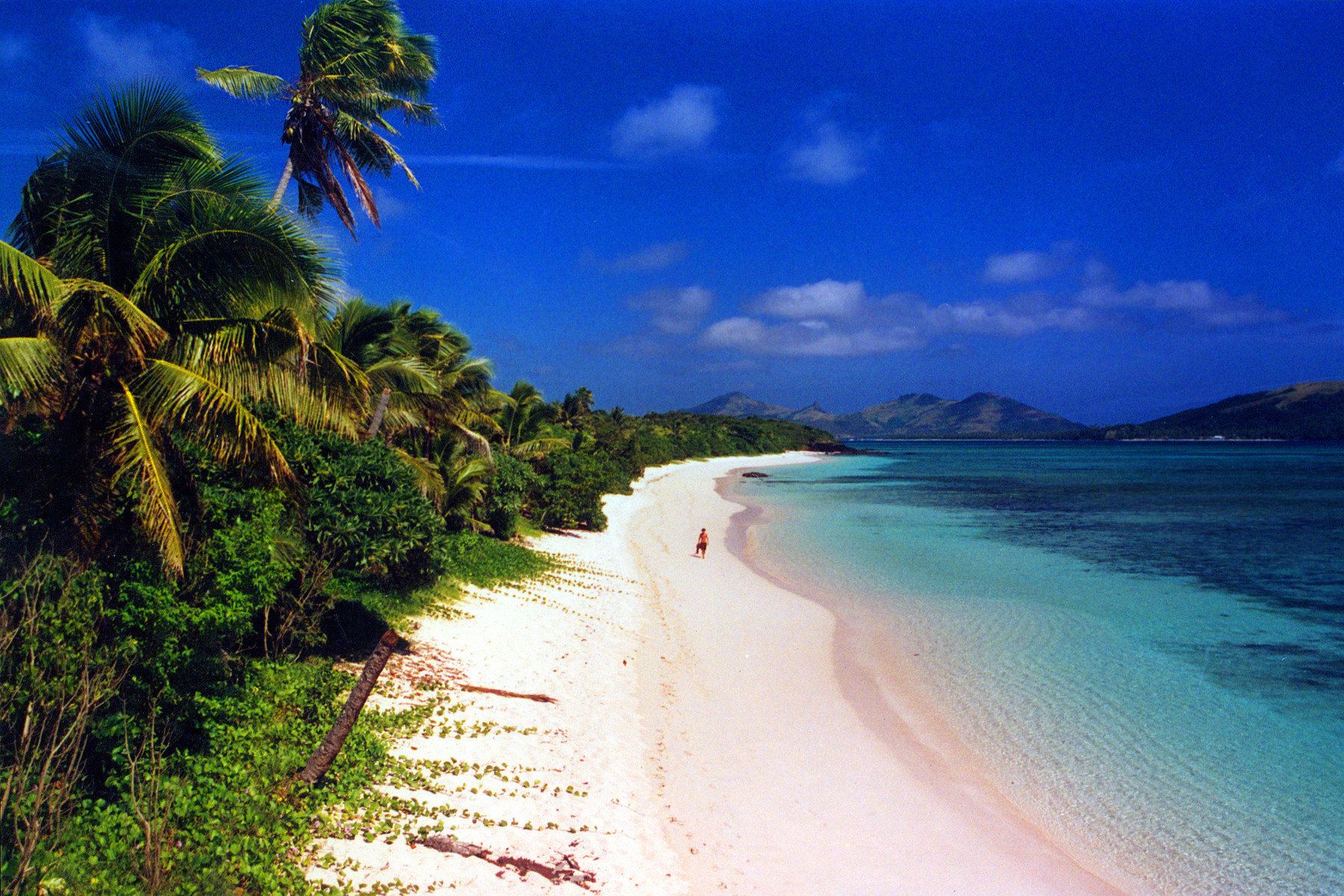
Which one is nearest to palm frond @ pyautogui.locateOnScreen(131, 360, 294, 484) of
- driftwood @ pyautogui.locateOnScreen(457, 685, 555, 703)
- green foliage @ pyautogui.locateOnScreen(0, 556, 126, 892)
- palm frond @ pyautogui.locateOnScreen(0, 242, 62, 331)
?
palm frond @ pyautogui.locateOnScreen(0, 242, 62, 331)

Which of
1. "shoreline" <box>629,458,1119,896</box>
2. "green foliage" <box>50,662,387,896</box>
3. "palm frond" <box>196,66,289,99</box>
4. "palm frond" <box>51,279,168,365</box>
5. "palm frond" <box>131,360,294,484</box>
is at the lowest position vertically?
"shoreline" <box>629,458,1119,896</box>

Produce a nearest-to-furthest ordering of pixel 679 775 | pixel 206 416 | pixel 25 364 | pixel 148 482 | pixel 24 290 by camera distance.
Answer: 1. pixel 25 364
2. pixel 24 290
3. pixel 148 482
4. pixel 206 416
5. pixel 679 775

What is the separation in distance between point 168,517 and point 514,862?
11.0ft

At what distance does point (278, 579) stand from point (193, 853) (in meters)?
2.05

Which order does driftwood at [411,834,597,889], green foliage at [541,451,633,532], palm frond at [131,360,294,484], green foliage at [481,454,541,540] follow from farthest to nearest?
green foliage at [541,451,633,532] → green foliage at [481,454,541,540] → palm frond at [131,360,294,484] → driftwood at [411,834,597,889]

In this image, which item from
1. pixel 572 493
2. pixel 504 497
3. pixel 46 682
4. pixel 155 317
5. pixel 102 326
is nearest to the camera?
pixel 46 682

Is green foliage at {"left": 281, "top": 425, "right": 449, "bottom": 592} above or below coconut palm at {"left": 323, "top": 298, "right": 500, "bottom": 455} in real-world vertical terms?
below

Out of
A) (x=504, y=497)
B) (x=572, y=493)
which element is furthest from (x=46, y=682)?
(x=572, y=493)

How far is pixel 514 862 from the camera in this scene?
5.10m

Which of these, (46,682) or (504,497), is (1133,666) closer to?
(504,497)

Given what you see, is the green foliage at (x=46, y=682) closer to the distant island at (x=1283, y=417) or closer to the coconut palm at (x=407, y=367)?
the coconut palm at (x=407, y=367)

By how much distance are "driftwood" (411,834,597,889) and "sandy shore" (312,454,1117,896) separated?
0.19ft

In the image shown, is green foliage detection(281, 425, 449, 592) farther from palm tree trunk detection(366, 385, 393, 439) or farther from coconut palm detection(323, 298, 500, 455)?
palm tree trunk detection(366, 385, 393, 439)

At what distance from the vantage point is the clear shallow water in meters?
7.04
